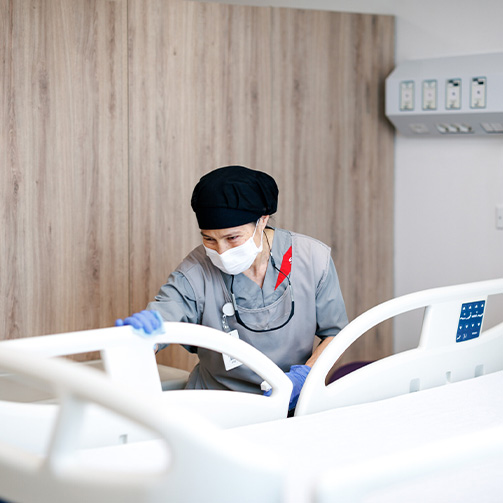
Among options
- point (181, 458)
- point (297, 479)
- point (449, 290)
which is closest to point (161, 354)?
point (449, 290)

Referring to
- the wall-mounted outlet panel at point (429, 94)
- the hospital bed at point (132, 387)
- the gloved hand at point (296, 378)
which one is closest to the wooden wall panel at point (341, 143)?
the wall-mounted outlet panel at point (429, 94)

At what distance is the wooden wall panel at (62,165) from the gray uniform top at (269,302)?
29.9 inches

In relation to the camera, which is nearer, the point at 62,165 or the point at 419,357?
the point at 419,357

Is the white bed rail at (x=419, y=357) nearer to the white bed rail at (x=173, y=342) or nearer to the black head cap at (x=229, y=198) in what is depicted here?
the white bed rail at (x=173, y=342)

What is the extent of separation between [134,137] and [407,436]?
1.77m

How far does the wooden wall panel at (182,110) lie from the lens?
3.15 metres

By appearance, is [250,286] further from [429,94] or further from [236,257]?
[429,94]

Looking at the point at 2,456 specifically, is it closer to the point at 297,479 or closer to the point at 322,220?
the point at 297,479

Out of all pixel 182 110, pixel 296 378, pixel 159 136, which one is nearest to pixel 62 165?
pixel 159 136

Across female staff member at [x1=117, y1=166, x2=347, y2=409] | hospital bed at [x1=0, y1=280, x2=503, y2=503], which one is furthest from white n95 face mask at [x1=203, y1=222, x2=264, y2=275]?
hospital bed at [x1=0, y1=280, x2=503, y2=503]

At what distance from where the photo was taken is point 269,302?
95.0 inches

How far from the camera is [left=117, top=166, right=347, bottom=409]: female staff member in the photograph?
2.23 m

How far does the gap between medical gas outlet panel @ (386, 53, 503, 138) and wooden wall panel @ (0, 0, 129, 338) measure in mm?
1263

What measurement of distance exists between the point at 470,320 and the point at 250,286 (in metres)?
0.62
